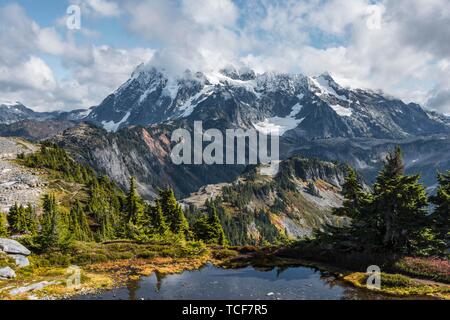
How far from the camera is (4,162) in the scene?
177 m

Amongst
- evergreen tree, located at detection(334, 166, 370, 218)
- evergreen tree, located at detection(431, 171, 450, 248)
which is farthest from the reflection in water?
evergreen tree, located at detection(431, 171, 450, 248)

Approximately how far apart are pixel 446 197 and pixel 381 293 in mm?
17325

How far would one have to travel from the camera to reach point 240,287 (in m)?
43.3

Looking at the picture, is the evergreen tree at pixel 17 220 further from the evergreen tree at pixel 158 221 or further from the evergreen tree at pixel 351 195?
the evergreen tree at pixel 351 195

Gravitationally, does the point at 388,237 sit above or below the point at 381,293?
above

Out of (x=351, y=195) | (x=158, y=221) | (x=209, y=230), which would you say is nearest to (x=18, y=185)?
(x=158, y=221)

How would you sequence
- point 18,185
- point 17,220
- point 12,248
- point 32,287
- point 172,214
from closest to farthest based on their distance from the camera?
point 32,287 < point 12,248 < point 172,214 < point 17,220 < point 18,185

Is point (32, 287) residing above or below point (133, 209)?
below

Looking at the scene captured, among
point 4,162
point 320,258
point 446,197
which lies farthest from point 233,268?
point 4,162

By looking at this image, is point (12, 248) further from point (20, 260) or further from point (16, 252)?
point (20, 260)

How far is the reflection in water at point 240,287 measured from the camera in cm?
3975

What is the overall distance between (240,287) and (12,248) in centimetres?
2982

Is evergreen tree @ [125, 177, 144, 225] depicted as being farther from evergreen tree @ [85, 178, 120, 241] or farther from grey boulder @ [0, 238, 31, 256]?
grey boulder @ [0, 238, 31, 256]
